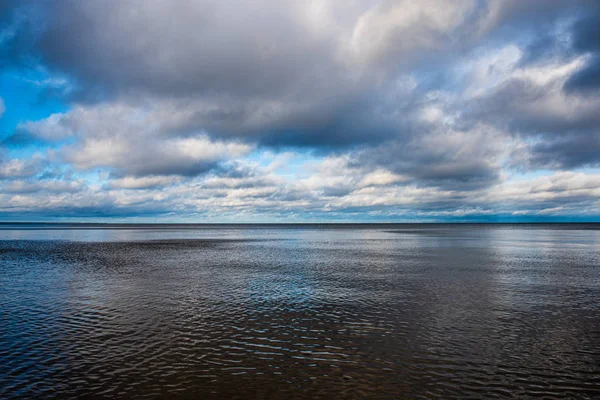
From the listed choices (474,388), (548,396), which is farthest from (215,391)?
(548,396)

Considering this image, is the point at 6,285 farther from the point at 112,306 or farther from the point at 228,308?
the point at 228,308

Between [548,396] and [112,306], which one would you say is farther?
[112,306]

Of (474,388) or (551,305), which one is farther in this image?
(551,305)

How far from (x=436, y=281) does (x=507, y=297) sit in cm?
688

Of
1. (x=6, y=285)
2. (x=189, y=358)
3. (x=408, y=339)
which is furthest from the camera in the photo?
(x=6, y=285)

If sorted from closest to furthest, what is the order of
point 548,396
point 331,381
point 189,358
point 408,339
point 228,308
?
point 548,396 < point 331,381 < point 189,358 < point 408,339 < point 228,308

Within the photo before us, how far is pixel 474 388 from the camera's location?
11.9m

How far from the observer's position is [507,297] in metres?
25.4

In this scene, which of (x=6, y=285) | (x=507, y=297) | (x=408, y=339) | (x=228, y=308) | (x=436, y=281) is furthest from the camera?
(x=436, y=281)

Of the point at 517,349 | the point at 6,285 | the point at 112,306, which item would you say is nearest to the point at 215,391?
the point at 517,349

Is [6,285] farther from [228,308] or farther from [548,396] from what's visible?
[548,396]

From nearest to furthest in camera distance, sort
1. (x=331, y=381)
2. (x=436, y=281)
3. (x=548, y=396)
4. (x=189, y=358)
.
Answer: (x=548, y=396) → (x=331, y=381) → (x=189, y=358) → (x=436, y=281)

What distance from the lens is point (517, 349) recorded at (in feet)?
50.3

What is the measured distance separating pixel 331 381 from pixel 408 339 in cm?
563
